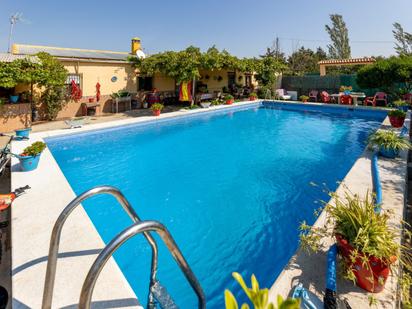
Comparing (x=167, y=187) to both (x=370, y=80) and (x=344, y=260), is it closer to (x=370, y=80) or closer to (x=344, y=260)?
(x=344, y=260)

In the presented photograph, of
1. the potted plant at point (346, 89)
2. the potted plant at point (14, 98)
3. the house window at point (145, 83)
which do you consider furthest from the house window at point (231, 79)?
the potted plant at point (14, 98)

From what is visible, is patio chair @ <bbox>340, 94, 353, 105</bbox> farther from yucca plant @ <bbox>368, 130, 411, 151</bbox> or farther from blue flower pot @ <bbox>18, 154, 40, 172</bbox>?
blue flower pot @ <bbox>18, 154, 40, 172</bbox>

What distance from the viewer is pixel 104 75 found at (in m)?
15.2

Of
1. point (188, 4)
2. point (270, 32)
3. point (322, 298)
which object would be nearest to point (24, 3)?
point (188, 4)

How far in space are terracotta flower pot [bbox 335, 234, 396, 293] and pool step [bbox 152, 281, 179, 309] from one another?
5.91 feet

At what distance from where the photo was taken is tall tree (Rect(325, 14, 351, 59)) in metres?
44.3

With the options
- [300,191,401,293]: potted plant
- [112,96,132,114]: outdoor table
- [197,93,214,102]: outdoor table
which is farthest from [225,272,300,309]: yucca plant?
[197,93,214,102]: outdoor table

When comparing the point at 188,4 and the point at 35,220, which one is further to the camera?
the point at 188,4

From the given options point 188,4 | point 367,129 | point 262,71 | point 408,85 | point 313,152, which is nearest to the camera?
point 313,152

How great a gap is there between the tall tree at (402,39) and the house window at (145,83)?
39.0 m

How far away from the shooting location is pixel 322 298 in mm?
2555

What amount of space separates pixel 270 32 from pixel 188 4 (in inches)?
1058

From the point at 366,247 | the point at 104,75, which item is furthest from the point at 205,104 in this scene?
the point at 366,247

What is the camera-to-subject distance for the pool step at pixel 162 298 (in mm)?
2312
